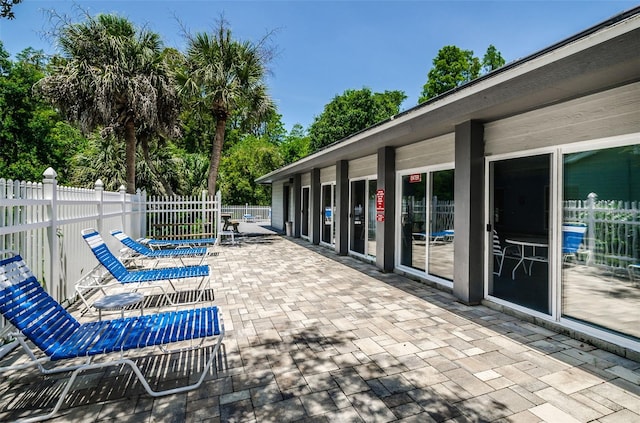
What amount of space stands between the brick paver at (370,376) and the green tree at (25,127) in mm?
23945

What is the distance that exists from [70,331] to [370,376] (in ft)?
8.29

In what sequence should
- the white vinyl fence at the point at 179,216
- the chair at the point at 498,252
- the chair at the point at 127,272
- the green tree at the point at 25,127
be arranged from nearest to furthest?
the chair at the point at 127,272
the chair at the point at 498,252
the white vinyl fence at the point at 179,216
the green tree at the point at 25,127

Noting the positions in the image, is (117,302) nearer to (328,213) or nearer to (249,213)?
(328,213)

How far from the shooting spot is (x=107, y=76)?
9.59 meters

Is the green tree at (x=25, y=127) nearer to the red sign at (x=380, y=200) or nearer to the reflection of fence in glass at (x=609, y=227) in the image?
the red sign at (x=380, y=200)

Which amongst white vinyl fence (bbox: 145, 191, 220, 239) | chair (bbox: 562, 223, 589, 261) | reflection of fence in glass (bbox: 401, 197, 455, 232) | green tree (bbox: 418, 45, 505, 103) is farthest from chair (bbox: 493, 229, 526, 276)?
green tree (bbox: 418, 45, 505, 103)

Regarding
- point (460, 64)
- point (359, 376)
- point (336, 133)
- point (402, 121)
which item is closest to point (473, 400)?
point (359, 376)

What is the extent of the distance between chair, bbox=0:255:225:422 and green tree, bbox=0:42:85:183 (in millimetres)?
23654

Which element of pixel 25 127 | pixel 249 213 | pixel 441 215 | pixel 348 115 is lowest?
pixel 249 213

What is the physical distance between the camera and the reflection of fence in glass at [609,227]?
11.2 feet

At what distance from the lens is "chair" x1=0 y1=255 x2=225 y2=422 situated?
2357 mm

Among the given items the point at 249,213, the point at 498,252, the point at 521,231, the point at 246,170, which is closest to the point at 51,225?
the point at 498,252

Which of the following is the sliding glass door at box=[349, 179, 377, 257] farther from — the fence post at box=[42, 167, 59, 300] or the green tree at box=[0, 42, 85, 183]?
the green tree at box=[0, 42, 85, 183]

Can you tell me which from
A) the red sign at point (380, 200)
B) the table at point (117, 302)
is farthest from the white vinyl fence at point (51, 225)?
the red sign at point (380, 200)
